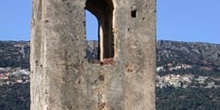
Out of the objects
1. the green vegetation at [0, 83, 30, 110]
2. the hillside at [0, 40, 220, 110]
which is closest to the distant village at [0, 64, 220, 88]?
the hillside at [0, 40, 220, 110]

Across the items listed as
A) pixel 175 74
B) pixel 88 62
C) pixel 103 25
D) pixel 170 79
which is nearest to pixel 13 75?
pixel 170 79

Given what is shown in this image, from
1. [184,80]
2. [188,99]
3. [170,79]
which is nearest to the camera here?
[188,99]

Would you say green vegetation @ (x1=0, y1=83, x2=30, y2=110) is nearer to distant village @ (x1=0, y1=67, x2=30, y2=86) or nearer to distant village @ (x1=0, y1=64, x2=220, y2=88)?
distant village @ (x1=0, y1=67, x2=30, y2=86)

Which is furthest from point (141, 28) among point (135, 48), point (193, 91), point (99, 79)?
point (193, 91)

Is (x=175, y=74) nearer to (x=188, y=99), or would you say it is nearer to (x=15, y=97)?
(x=188, y=99)

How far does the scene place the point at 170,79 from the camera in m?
55.9

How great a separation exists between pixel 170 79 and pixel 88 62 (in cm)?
4315

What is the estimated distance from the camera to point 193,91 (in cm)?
5291

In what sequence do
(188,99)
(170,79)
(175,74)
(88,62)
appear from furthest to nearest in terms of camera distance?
1. (175,74)
2. (170,79)
3. (188,99)
4. (88,62)

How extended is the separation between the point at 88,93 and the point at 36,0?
205 centimetres

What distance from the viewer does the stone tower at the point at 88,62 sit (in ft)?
42.2

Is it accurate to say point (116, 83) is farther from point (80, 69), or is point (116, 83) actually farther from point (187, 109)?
point (187, 109)

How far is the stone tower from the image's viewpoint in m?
12.9

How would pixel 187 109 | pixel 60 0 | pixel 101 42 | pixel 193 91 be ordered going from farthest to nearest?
pixel 193 91 < pixel 187 109 < pixel 101 42 < pixel 60 0
